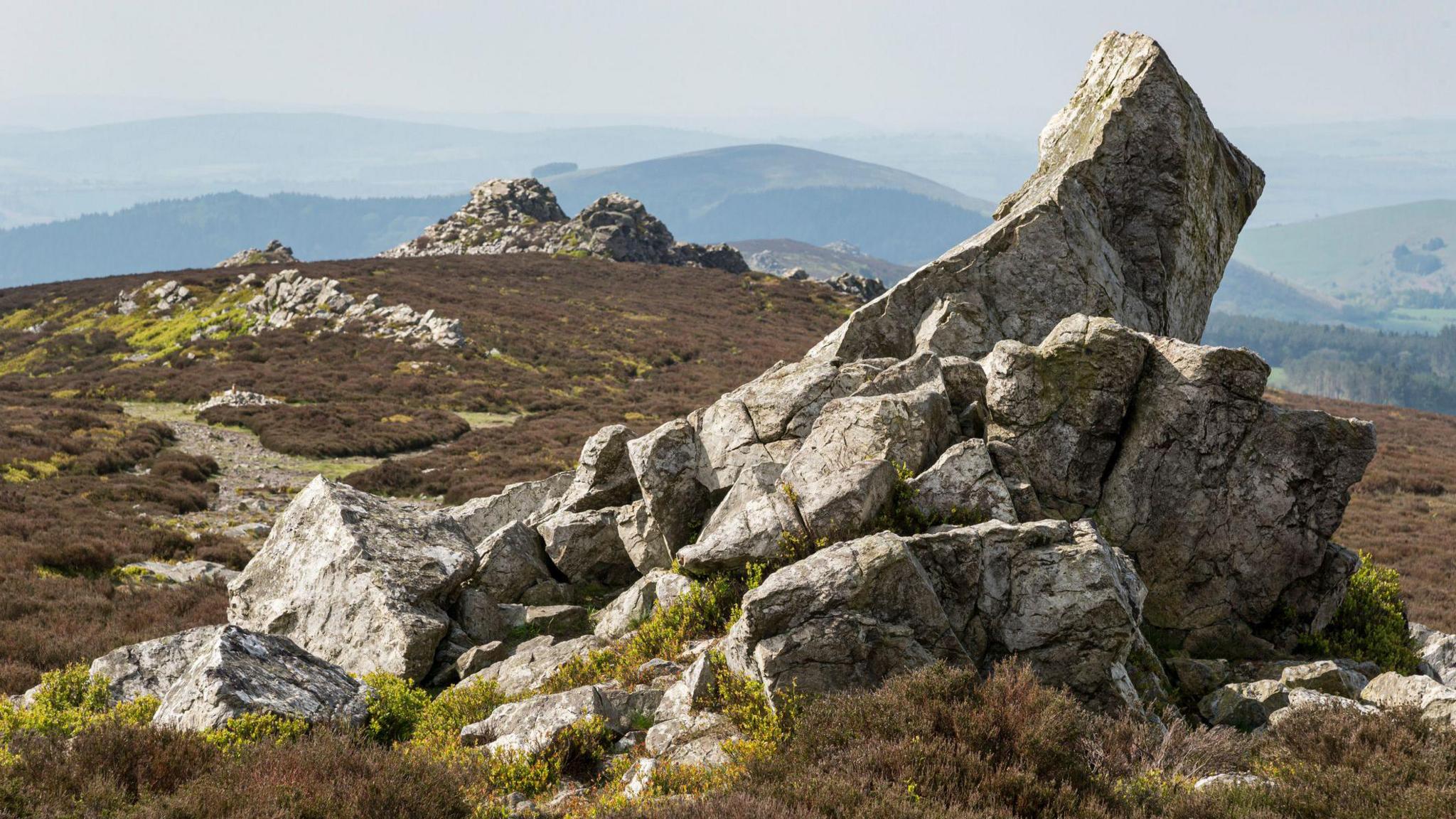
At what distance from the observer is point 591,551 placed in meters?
17.6

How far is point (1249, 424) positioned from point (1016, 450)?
13.4ft

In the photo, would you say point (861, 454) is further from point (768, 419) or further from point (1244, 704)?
point (1244, 704)

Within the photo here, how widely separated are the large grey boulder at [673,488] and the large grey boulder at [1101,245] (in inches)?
203

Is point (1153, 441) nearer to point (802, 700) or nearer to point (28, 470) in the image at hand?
point (802, 700)

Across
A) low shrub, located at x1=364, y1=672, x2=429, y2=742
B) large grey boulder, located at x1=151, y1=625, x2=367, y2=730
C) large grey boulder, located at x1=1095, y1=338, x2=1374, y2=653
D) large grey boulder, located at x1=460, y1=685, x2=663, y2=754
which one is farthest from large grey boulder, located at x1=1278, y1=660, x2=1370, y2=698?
large grey boulder, located at x1=151, y1=625, x2=367, y2=730

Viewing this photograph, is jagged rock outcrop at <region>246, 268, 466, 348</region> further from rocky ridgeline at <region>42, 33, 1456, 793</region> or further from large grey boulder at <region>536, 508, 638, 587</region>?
rocky ridgeline at <region>42, 33, 1456, 793</region>

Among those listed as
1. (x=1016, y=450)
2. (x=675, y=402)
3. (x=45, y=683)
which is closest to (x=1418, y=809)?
(x=1016, y=450)

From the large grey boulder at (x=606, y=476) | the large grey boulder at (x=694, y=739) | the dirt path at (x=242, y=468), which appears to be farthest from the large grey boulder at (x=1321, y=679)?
the dirt path at (x=242, y=468)

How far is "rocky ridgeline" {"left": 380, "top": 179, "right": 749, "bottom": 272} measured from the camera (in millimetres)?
136750

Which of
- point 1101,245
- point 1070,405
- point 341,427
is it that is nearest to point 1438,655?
point 1070,405

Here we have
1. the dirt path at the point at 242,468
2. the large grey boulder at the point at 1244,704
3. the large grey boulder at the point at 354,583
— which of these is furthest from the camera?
the dirt path at the point at 242,468

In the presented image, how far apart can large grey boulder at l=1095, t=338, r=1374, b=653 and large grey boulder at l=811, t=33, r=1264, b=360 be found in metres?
A: 4.63

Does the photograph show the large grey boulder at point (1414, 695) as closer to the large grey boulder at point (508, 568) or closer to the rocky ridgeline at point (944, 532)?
the rocky ridgeline at point (944, 532)

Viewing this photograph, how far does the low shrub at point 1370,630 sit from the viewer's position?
14.7m
